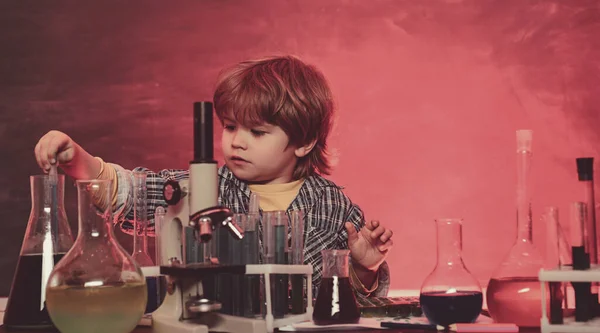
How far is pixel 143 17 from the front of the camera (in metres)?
Answer: 2.90

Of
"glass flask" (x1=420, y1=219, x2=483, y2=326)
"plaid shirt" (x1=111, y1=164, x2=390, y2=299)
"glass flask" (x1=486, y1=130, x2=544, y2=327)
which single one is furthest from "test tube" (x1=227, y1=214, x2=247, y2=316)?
"plaid shirt" (x1=111, y1=164, x2=390, y2=299)

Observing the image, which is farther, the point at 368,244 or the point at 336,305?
the point at 368,244

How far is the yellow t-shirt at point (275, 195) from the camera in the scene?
6.51ft

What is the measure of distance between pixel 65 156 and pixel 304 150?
72 centimetres

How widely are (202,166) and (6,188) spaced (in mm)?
1907

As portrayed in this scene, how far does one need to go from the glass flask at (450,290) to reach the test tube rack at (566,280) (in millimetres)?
106

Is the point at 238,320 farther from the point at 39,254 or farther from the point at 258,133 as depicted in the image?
the point at 258,133

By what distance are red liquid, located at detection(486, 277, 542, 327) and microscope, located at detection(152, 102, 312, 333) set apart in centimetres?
29

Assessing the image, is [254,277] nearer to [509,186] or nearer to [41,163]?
[41,163]

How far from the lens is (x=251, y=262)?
1.25m

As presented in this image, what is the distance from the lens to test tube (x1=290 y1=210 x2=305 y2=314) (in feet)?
4.12

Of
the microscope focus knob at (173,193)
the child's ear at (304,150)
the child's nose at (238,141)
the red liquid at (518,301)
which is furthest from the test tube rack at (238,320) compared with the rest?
the child's ear at (304,150)

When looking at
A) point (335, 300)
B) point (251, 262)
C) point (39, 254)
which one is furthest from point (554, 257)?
point (39, 254)

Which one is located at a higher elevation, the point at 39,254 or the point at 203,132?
the point at 203,132
